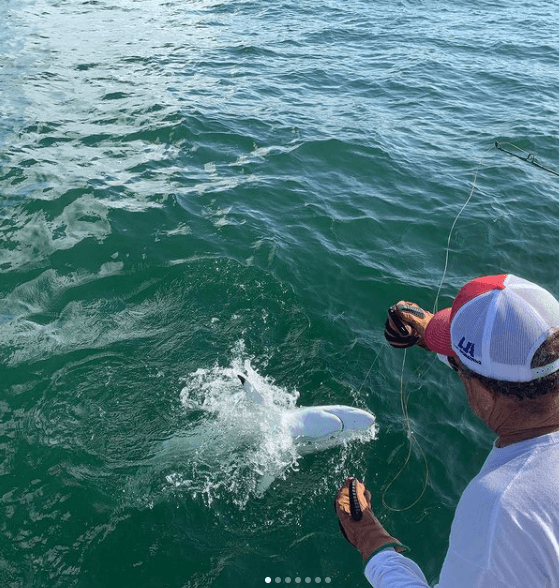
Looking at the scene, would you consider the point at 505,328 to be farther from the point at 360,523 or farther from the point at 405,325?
the point at 405,325

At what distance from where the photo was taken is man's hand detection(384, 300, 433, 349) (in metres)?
4.60

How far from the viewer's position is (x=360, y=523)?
11.9 feet

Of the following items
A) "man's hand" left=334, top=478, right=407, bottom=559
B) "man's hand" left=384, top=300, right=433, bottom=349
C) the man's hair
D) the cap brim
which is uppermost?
the man's hair

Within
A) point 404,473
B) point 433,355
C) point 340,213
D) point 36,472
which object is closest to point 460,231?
point 340,213

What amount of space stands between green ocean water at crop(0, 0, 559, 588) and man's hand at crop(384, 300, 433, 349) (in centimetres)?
237

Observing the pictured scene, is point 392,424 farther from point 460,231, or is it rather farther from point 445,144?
point 445,144

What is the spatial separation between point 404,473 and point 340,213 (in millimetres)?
5730

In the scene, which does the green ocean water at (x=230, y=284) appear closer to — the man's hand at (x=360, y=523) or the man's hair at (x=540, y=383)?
the man's hand at (x=360, y=523)

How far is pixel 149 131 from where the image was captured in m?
13.1

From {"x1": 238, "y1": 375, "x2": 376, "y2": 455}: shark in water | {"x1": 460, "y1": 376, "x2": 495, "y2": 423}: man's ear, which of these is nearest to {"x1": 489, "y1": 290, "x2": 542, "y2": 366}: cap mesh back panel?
{"x1": 460, "y1": 376, "x2": 495, "y2": 423}: man's ear

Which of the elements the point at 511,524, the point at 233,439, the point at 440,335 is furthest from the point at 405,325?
the point at 233,439

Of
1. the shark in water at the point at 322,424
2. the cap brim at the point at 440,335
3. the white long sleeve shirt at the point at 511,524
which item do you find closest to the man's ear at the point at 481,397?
the white long sleeve shirt at the point at 511,524

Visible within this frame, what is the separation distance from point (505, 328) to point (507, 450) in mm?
587

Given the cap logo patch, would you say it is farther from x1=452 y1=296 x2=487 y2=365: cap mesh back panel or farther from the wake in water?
the wake in water
